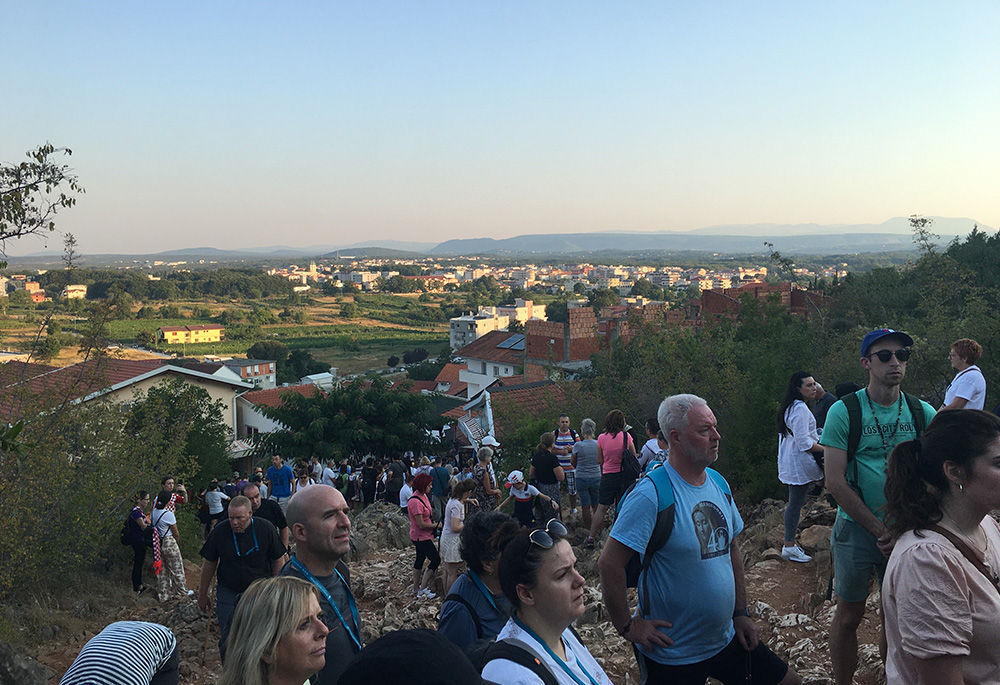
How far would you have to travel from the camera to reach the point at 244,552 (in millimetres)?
4793

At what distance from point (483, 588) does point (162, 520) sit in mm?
6295

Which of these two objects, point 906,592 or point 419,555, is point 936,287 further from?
point 906,592

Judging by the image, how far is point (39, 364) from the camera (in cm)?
1040

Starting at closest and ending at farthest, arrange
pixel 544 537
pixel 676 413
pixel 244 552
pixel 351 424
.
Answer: pixel 544 537
pixel 676 413
pixel 244 552
pixel 351 424

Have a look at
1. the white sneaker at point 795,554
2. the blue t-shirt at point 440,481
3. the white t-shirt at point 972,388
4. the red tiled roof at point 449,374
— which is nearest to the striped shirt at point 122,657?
the white sneaker at point 795,554

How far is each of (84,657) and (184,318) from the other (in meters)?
112


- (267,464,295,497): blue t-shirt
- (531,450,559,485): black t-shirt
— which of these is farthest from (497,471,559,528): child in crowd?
(267,464,295,497): blue t-shirt

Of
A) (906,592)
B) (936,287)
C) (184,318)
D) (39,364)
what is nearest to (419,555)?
(906,592)

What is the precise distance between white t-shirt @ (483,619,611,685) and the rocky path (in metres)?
2.19

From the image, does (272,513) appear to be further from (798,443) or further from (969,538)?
(969,538)

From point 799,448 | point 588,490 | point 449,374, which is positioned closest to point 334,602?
point 799,448

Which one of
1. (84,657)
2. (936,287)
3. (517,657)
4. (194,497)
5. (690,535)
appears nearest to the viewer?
(517,657)

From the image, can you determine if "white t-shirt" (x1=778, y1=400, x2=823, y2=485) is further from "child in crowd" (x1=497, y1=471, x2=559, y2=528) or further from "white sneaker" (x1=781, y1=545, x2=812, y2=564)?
"child in crowd" (x1=497, y1=471, x2=559, y2=528)

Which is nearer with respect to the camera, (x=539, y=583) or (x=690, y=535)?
(x=539, y=583)
